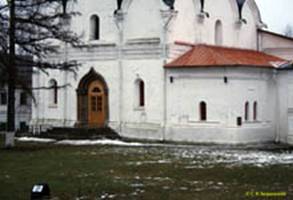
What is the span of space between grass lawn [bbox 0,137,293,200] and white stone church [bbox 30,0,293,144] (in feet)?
26.4

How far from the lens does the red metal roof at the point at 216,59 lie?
34625 millimetres

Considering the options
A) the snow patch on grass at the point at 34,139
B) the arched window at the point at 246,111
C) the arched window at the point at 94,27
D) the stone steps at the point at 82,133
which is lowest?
the snow patch on grass at the point at 34,139

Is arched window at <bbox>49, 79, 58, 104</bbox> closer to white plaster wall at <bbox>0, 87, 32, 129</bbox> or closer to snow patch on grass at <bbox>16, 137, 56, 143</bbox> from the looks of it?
snow patch on grass at <bbox>16, 137, 56, 143</bbox>

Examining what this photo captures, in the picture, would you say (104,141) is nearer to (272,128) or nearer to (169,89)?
(169,89)

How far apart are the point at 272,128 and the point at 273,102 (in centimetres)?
144

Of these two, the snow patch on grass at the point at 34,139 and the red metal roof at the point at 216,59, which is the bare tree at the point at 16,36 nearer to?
the snow patch on grass at the point at 34,139

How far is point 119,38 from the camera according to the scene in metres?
38.2

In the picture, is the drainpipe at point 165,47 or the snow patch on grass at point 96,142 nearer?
the snow patch on grass at point 96,142

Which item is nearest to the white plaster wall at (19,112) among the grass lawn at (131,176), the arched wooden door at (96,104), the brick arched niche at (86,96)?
the brick arched niche at (86,96)

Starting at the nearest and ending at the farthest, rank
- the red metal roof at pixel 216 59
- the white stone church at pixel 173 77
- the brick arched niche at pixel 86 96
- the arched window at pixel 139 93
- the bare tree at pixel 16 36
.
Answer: the bare tree at pixel 16 36 → the red metal roof at pixel 216 59 → the white stone church at pixel 173 77 → the arched window at pixel 139 93 → the brick arched niche at pixel 86 96

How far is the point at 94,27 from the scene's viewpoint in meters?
40.1

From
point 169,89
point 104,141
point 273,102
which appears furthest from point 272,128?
point 104,141

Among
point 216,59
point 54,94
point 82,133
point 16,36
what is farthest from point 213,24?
point 16,36

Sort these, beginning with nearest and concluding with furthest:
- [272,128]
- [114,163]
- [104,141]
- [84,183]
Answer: [84,183], [114,163], [104,141], [272,128]
